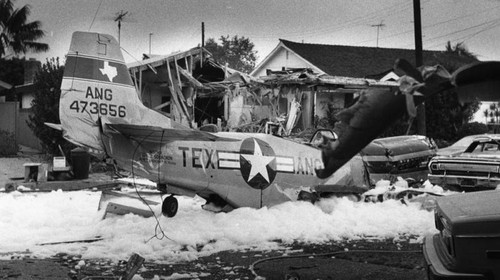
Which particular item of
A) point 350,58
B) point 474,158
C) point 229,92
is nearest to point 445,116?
point 350,58

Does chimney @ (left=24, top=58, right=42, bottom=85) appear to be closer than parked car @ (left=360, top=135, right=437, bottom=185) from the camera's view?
No

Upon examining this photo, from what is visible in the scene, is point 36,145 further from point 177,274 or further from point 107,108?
point 177,274

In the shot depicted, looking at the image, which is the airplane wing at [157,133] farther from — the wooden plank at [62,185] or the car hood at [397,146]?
the car hood at [397,146]

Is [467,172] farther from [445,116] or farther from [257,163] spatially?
[445,116]

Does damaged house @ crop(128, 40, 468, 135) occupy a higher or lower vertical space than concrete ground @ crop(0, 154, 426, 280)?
higher

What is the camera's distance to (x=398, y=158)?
15750mm

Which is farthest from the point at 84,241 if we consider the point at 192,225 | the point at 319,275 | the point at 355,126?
the point at 355,126

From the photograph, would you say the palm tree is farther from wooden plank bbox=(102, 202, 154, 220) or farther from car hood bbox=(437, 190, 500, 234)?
car hood bbox=(437, 190, 500, 234)

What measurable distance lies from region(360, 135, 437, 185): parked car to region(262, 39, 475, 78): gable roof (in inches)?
762

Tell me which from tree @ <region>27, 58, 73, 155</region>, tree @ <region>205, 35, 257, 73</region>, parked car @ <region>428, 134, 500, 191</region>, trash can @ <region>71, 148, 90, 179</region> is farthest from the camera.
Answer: tree @ <region>205, 35, 257, 73</region>

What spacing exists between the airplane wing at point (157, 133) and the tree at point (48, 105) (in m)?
13.1

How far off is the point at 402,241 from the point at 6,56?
5175 cm

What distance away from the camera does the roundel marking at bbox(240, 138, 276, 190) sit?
1075 centimetres

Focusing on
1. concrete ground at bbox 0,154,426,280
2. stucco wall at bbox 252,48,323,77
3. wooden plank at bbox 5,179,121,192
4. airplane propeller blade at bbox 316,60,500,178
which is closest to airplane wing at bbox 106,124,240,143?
concrete ground at bbox 0,154,426,280
